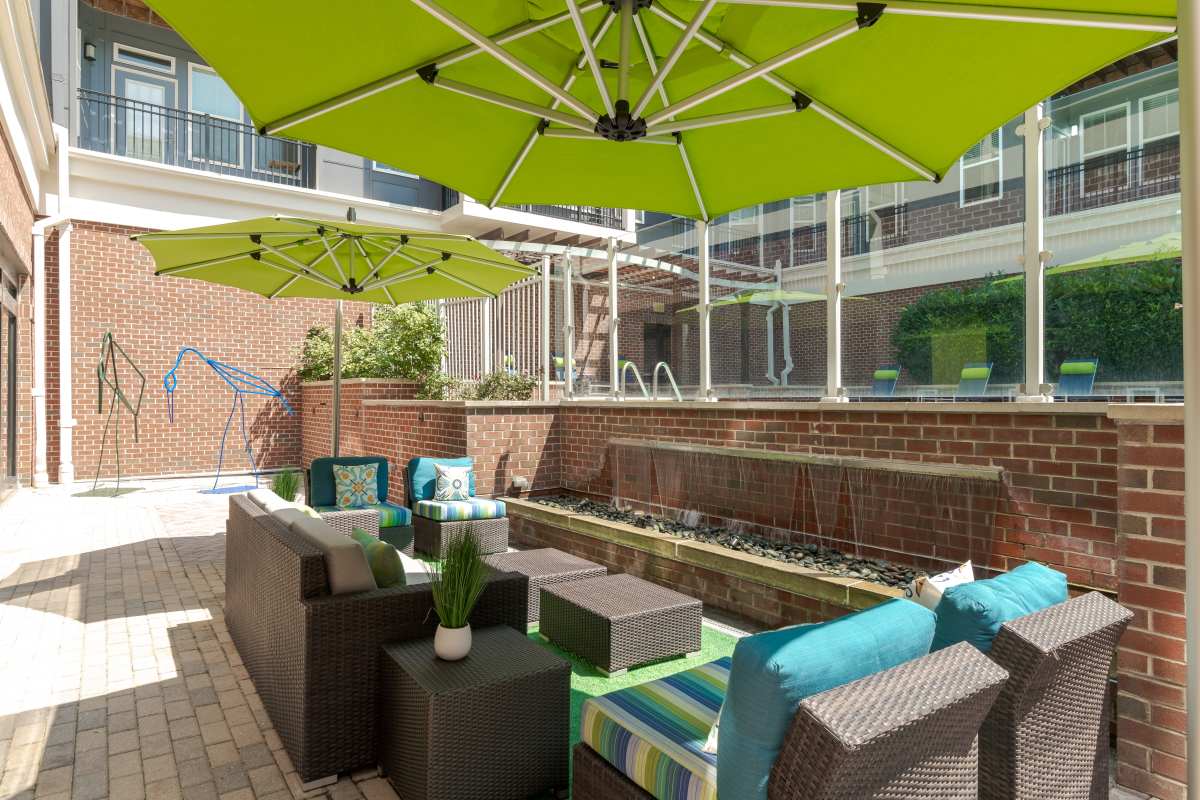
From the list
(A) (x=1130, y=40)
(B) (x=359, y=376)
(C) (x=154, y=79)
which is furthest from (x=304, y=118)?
(C) (x=154, y=79)

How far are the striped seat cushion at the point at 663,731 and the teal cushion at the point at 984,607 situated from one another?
29.1 inches

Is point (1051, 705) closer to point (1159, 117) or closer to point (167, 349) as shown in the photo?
point (1159, 117)

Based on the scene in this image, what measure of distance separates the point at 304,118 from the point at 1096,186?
3777 mm

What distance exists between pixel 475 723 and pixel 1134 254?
3.66 m

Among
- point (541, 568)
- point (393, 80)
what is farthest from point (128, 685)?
point (393, 80)

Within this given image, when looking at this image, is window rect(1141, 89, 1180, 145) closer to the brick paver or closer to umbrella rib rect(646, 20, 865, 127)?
umbrella rib rect(646, 20, 865, 127)

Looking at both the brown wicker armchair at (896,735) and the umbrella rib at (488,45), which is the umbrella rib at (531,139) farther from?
the brown wicker armchair at (896,735)

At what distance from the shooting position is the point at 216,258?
16.9 ft

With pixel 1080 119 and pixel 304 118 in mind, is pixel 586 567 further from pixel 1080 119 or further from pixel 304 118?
pixel 1080 119

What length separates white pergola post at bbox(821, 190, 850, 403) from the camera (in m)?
4.72

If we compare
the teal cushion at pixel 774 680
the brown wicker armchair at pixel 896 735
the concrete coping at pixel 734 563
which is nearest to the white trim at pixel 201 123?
the concrete coping at pixel 734 563

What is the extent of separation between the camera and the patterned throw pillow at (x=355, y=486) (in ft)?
19.7

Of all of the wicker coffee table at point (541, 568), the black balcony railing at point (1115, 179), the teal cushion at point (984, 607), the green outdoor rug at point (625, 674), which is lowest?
the green outdoor rug at point (625, 674)

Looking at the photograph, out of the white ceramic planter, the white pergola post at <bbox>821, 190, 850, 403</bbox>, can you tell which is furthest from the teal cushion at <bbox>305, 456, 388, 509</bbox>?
the white pergola post at <bbox>821, 190, 850, 403</bbox>
